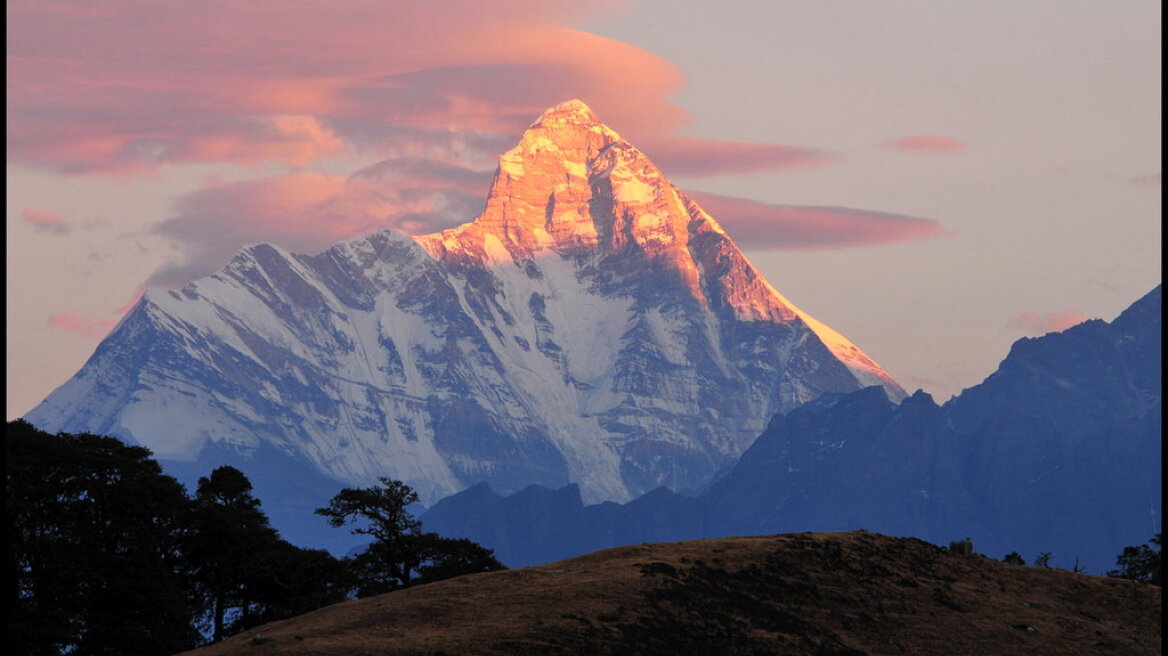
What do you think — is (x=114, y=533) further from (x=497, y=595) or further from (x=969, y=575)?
(x=969, y=575)

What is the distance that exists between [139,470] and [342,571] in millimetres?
17983

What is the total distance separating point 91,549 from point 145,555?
424cm

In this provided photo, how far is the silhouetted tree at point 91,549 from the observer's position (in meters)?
127

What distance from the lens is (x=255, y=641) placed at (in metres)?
88.8

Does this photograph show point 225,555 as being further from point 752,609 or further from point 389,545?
point 752,609

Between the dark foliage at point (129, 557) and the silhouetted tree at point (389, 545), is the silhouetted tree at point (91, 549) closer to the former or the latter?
the dark foliage at point (129, 557)

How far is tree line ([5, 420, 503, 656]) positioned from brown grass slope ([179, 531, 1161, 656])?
32654 millimetres

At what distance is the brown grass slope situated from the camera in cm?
9194

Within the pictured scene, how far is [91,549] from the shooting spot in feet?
442

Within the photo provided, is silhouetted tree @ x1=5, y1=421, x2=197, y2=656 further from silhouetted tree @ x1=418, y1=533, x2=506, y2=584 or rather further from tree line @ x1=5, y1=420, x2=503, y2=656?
silhouetted tree @ x1=418, y1=533, x2=506, y2=584

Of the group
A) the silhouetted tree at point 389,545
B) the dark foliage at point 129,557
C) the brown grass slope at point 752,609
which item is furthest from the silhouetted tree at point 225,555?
the brown grass slope at point 752,609

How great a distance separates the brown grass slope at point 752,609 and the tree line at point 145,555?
32.7 metres

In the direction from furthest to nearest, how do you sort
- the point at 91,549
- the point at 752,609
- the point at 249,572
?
the point at 249,572 → the point at 91,549 → the point at 752,609

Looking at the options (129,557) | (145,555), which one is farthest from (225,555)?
(129,557)
